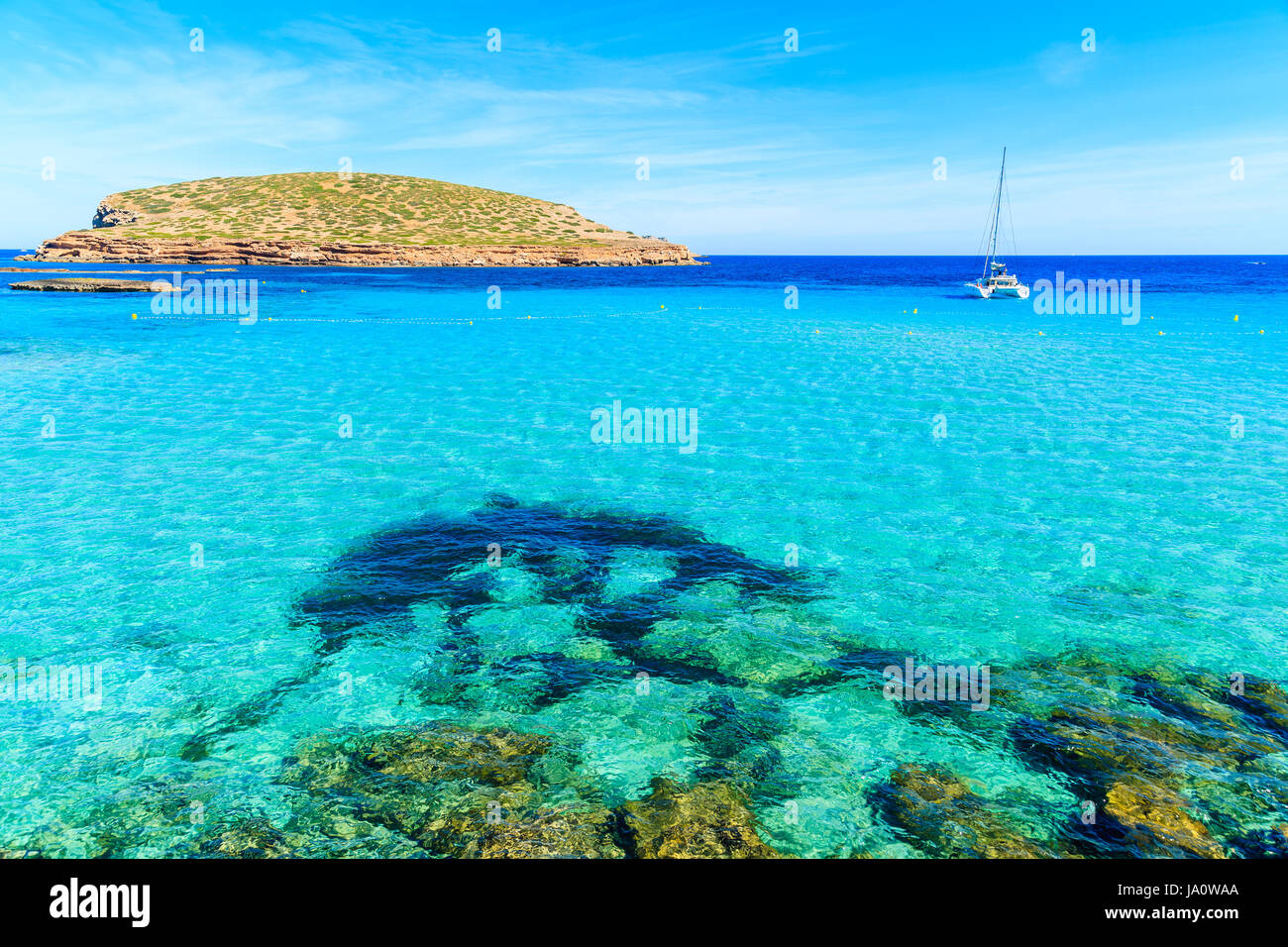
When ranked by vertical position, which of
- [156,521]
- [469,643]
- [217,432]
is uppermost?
[217,432]

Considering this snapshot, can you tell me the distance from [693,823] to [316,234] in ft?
590

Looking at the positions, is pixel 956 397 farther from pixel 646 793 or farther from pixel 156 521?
pixel 156 521

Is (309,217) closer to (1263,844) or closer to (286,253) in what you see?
(286,253)

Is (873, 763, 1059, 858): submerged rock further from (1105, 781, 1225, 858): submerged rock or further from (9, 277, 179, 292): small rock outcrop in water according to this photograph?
(9, 277, 179, 292): small rock outcrop in water

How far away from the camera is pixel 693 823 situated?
29.1 feet

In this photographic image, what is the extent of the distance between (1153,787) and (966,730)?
2.39 m

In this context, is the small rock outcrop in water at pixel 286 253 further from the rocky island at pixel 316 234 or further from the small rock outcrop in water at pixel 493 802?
the small rock outcrop in water at pixel 493 802

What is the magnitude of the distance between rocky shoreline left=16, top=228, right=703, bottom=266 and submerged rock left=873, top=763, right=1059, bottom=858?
16142cm

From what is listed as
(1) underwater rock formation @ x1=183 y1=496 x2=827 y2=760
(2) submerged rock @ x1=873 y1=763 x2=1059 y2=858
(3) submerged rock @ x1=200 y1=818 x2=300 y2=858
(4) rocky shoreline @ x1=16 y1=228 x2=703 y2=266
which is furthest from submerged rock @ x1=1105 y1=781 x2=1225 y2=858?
(4) rocky shoreline @ x1=16 y1=228 x2=703 y2=266

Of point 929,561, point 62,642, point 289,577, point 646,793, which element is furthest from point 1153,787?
point 62,642

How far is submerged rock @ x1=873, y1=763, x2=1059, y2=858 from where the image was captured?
8.52 meters

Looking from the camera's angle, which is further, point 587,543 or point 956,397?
point 956,397

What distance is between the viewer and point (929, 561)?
17141 millimetres

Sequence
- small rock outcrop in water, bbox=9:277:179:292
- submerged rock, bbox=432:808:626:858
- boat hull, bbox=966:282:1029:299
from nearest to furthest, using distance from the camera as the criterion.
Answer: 1. submerged rock, bbox=432:808:626:858
2. small rock outcrop in water, bbox=9:277:179:292
3. boat hull, bbox=966:282:1029:299
